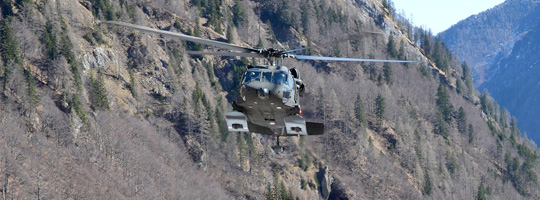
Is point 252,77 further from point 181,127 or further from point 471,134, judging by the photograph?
point 471,134

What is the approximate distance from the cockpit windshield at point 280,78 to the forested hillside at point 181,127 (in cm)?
3025

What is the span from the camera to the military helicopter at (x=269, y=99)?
36.5m

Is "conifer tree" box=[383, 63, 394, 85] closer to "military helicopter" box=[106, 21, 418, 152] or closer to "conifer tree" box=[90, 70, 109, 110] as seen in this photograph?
"conifer tree" box=[90, 70, 109, 110]

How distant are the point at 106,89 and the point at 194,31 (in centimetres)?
3732

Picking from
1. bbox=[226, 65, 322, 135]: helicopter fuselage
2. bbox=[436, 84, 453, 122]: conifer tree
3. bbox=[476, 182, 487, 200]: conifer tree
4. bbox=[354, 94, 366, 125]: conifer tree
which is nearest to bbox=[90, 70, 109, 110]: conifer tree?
bbox=[354, 94, 366, 125]: conifer tree

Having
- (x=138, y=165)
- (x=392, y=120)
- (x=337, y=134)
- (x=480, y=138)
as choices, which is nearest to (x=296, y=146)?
(x=337, y=134)

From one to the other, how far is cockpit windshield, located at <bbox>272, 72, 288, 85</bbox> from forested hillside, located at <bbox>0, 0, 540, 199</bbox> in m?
30.3

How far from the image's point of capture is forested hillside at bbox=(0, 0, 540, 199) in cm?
10150

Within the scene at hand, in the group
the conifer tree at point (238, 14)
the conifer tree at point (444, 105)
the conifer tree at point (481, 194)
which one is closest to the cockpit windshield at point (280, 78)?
the conifer tree at point (481, 194)

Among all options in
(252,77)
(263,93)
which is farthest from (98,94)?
(263,93)

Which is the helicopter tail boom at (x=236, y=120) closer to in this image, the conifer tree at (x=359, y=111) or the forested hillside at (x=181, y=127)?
the forested hillside at (x=181, y=127)

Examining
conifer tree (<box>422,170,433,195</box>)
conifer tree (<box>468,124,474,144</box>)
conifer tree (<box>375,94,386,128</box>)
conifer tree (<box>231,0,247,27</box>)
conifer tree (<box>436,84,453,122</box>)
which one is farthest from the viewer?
conifer tree (<box>436,84,453,122</box>)

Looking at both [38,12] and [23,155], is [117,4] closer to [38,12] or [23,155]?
[38,12]

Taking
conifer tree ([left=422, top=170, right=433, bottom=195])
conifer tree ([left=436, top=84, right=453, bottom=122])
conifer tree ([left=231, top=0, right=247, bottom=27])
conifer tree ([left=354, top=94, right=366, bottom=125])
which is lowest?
conifer tree ([left=422, top=170, right=433, bottom=195])
